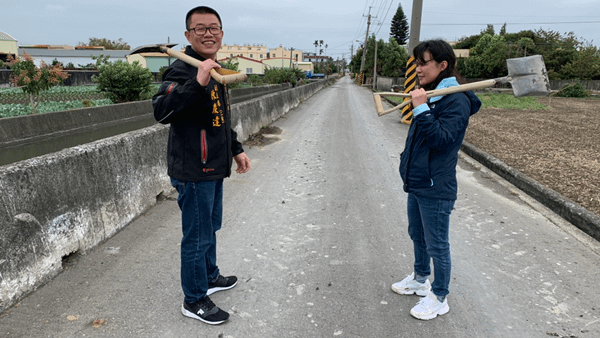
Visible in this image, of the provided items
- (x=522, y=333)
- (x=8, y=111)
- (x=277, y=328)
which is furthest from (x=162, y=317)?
(x=8, y=111)

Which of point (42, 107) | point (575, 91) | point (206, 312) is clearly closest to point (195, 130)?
point (206, 312)

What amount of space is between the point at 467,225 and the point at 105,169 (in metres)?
3.96

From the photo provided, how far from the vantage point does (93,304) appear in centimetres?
276

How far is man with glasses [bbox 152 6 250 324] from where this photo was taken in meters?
2.26

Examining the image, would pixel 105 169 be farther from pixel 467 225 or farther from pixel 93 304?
pixel 467 225

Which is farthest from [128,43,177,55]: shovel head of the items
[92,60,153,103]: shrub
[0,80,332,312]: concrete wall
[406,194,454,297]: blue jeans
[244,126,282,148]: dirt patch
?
[92,60,153,103]: shrub

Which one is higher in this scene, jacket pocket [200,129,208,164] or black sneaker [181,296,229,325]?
jacket pocket [200,129,208,164]

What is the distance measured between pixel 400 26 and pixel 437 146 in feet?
367

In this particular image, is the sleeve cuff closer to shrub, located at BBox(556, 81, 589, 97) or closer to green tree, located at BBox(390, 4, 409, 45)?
shrub, located at BBox(556, 81, 589, 97)

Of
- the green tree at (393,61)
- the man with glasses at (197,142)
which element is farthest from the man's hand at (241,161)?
the green tree at (393,61)

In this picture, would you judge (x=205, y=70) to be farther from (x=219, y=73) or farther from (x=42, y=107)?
(x=42, y=107)

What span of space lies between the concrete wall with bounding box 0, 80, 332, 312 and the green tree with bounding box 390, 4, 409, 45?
108 meters

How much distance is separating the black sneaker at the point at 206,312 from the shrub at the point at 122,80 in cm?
1525

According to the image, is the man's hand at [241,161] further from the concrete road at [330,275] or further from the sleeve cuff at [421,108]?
the sleeve cuff at [421,108]
